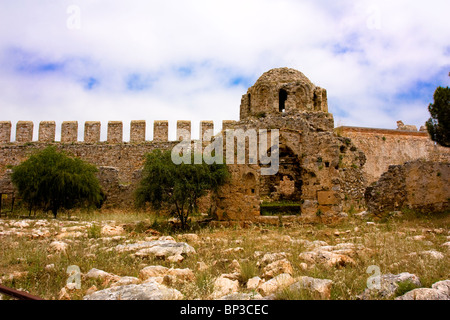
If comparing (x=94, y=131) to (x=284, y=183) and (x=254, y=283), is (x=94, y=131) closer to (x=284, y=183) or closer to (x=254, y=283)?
(x=284, y=183)

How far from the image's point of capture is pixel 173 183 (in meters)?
11.7

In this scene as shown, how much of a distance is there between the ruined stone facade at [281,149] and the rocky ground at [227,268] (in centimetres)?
332

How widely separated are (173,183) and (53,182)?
6.67 metres

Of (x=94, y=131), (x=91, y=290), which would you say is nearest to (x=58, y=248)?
(x=91, y=290)

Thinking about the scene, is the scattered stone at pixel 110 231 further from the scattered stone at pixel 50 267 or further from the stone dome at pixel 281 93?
the stone dome at pixel 281 93

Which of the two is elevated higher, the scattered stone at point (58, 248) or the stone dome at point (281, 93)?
the stone dome at point (281, 93)

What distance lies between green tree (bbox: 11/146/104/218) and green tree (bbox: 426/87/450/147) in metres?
13.8

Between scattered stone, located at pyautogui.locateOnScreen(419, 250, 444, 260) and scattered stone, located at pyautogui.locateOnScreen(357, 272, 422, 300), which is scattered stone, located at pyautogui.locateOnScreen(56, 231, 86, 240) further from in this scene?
scattered stone, located at pyautogui.locateOnScreen(419, 250, 444, 260)

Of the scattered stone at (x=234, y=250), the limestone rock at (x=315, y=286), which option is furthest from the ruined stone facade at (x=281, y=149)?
the limestone rock at (x=315, y=286)

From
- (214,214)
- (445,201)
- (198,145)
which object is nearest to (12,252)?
(214,214)

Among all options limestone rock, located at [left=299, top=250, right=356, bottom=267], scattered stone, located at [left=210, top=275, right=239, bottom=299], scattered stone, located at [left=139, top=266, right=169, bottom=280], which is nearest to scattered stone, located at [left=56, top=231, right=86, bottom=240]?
scattered stone, located at [left=139, top=266, right=169, bottom=280]

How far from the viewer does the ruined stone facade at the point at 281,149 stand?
12688 millimetres

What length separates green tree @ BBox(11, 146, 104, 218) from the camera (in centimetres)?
1543

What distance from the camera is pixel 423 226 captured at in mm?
10977
